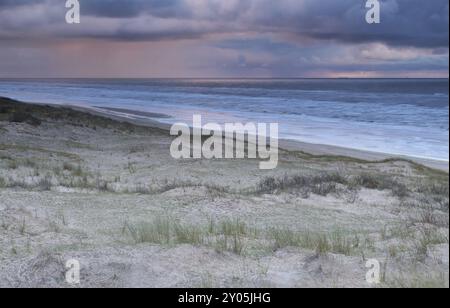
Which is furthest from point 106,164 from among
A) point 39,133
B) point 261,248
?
point 261,248

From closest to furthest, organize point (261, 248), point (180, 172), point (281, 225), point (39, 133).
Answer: point (261, 248)
point (281, 225)
point (180, 172)
point (39, 133)

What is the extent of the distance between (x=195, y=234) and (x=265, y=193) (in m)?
3.42

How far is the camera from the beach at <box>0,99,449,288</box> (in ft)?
16.2

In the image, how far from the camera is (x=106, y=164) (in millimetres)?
13922

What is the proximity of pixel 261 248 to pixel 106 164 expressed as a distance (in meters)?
8.68

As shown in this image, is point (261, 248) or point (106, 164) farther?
point (106, 164)

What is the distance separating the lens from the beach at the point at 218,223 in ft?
16.2

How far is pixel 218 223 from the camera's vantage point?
24.9ft
